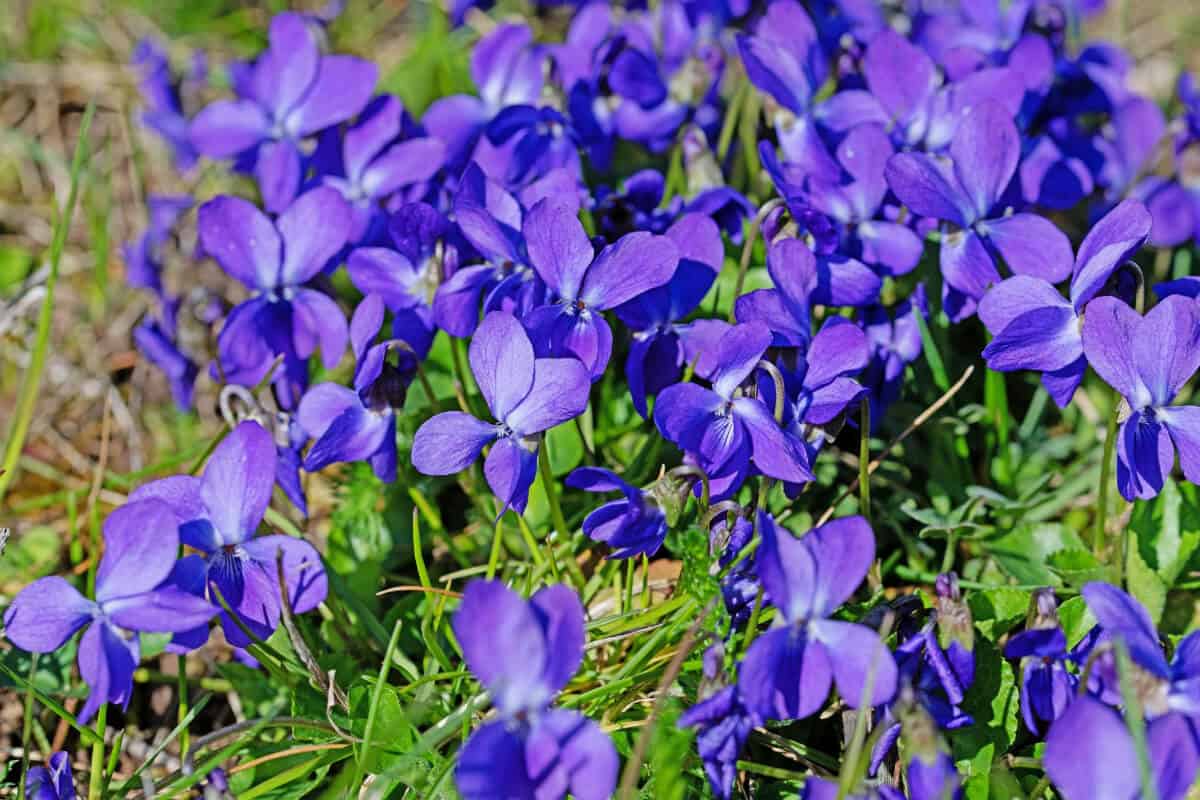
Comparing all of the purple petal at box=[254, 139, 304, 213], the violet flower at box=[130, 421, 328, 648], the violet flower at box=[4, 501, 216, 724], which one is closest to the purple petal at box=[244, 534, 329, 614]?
the violet flower at box=[130, 421, 328, 648]

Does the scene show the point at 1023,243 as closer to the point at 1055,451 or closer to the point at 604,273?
the point at 1055,451

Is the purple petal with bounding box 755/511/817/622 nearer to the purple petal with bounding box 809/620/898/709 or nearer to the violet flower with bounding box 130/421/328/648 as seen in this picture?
the purple petal with bounding box 809/620/898/709

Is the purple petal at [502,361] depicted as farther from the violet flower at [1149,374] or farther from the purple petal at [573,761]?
the violet flower at [1149,374]

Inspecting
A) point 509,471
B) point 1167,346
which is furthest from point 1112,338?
point 509,471

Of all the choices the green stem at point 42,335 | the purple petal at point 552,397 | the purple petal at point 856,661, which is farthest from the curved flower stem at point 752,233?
the green stem at point 42,335

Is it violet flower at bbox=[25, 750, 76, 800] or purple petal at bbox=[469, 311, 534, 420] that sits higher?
purple petal at bbox=[469, 311, 534, 420]

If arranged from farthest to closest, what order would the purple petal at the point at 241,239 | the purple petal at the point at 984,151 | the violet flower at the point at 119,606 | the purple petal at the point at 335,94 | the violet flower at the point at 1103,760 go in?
the purple petal at the point at 335,94
the purple petal at the point at 241,239
the purple petal at the point at 984,151
the violet flower at the point at 119,606
the violet flower at the point at 1103,760
